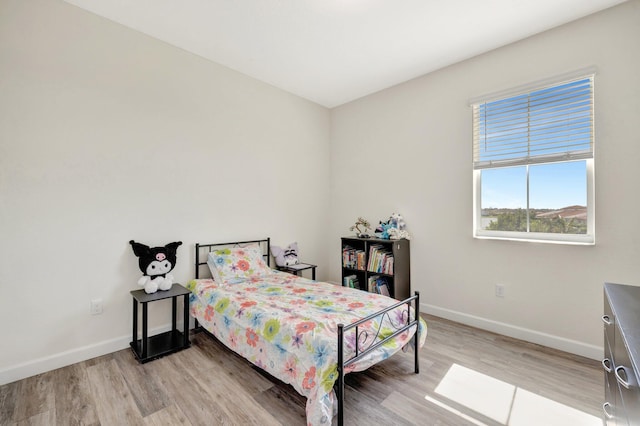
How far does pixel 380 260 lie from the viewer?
3.44m

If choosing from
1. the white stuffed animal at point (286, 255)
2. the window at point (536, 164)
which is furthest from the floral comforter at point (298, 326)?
the window at point (536, 164)

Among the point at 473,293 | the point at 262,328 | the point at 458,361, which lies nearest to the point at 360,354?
the point at 262,328

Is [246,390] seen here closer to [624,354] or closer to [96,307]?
[96,307]

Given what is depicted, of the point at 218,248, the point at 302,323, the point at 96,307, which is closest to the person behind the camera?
the point at 302,323

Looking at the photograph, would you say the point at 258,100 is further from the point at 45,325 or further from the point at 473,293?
the point at 473,293

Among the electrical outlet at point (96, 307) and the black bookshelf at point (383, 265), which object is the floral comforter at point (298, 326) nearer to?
the electrical outlet at point (96, 307)

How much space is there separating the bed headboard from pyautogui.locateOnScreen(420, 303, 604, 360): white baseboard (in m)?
2.10

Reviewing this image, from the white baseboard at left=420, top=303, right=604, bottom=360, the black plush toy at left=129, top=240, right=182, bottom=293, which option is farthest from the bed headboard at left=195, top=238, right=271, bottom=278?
the white baseboard at left=420, top=303, right=604, bottom=360

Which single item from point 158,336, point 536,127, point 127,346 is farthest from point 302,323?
point 536,127

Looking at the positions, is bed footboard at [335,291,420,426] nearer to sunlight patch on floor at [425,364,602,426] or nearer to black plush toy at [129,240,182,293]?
sunlight patch on floor at [425,364,602,426]

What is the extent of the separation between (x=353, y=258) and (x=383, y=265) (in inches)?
17.2

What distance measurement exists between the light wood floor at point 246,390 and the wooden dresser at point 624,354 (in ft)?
2.58

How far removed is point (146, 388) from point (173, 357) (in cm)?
42

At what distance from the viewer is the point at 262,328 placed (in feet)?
6.67
